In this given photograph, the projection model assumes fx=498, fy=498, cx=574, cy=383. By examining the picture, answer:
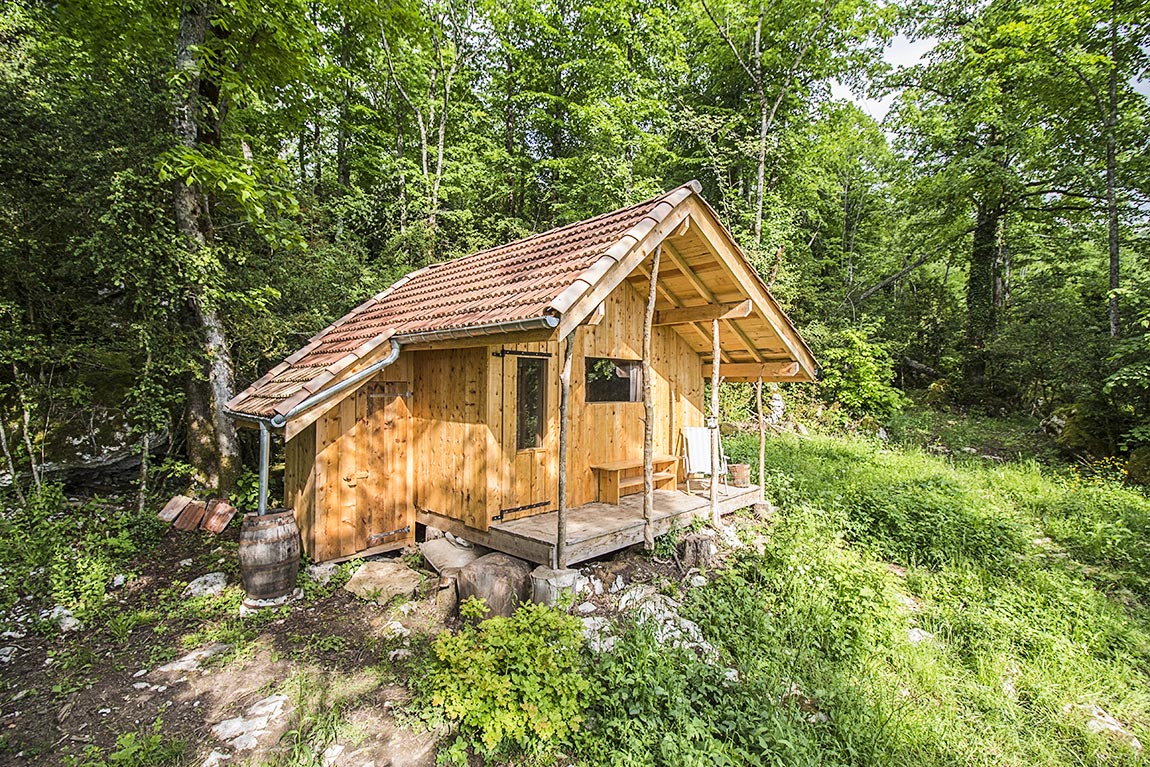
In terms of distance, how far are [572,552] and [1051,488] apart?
8.58 metres

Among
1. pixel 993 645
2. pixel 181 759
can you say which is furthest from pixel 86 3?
pixel 993 645

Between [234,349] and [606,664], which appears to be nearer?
[606,664]

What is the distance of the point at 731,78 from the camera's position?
15477 millimetres

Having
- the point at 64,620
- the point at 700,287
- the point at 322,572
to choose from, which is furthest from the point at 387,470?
the point at 700,287

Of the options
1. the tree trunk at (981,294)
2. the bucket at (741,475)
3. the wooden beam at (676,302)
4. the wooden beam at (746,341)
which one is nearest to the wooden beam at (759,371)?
the wooden beam at (746,341)

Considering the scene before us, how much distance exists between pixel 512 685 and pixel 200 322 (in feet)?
20.7

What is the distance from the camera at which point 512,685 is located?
3.25m

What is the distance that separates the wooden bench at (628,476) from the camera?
241 inches

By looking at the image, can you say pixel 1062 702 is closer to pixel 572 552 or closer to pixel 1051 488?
pixel 572 552

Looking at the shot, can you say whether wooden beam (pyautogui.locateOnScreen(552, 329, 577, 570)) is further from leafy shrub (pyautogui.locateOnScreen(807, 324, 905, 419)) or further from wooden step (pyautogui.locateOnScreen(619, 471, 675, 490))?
leafy shrub (pyautogui.locateOnScreen(807, 324, 905, 419))

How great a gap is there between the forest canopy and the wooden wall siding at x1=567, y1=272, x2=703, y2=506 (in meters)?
4.42

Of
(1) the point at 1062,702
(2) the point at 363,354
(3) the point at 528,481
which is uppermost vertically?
(2) the point at 363,354

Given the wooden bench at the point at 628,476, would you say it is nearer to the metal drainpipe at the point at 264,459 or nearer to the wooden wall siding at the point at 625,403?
the wooden wall siding at the point at 625,403

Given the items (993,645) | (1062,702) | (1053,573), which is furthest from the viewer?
(1053,573)
